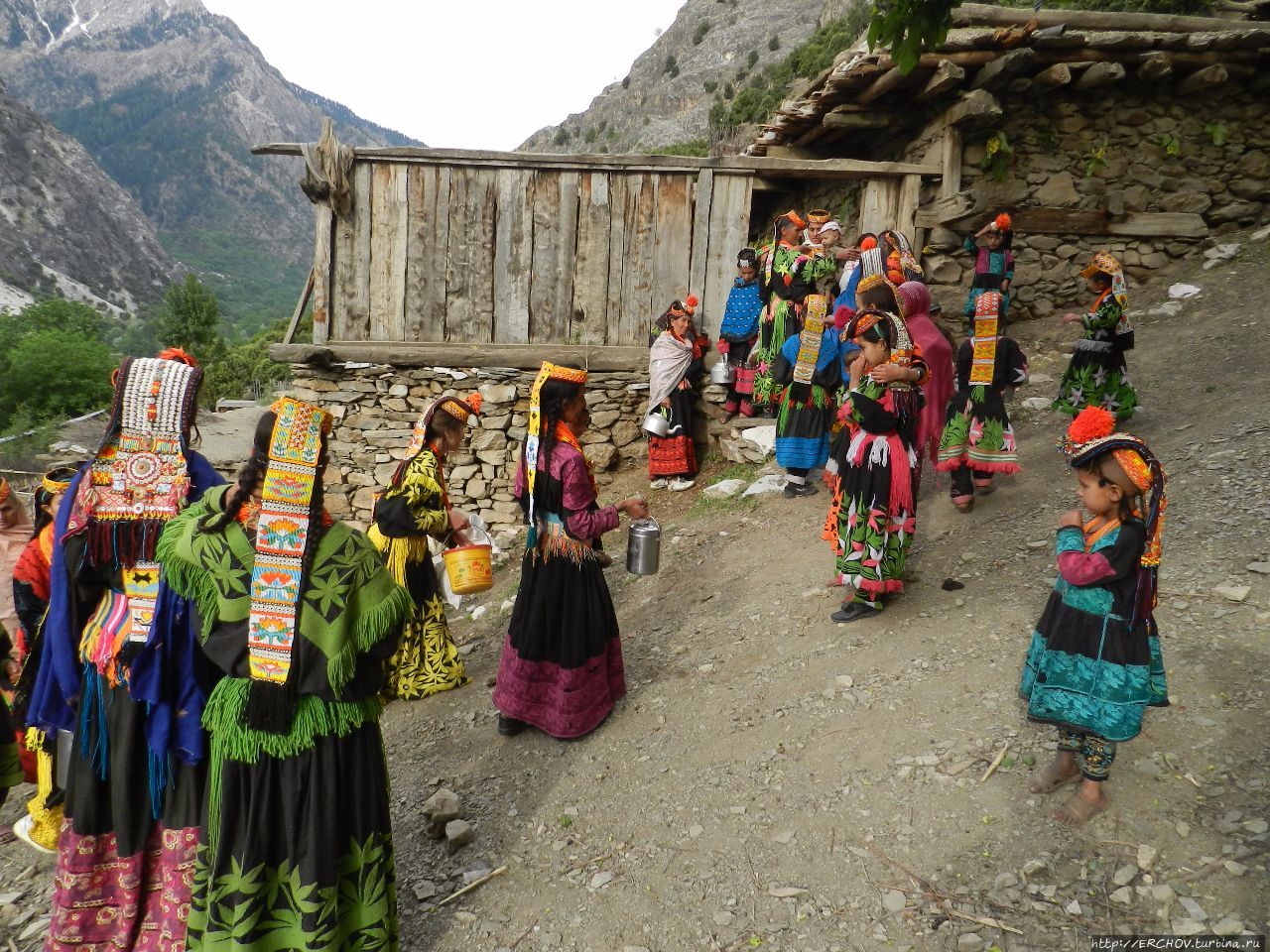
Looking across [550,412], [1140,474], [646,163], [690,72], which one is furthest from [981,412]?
[690,72]

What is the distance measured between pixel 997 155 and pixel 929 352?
451 cm

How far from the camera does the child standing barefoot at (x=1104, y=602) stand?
2.45 m

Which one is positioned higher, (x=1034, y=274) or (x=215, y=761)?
(x=1034, y=274)

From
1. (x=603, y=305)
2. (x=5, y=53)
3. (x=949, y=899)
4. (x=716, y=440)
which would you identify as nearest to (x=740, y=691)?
(x=949, y=899)

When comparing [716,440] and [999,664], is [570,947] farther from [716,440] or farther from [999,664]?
[716,440]

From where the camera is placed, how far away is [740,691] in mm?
4023

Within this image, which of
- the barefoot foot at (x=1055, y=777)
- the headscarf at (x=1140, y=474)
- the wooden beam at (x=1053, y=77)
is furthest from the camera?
the wooden beam at (x=1053, y=77)

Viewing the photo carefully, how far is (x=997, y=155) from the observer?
25.7ft

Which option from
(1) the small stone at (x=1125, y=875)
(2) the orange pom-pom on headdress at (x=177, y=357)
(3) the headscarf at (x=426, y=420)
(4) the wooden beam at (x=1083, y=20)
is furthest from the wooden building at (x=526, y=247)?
(1) the small stone at (x=1125, y=875)

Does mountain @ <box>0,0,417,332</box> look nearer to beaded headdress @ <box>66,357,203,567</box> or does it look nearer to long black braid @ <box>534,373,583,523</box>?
long black braid @ <box>534,373,583,523</box>

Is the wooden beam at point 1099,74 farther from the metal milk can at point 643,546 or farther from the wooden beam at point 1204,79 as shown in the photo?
the metal milk can at point 643,546

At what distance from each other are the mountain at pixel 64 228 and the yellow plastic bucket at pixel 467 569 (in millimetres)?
A: 68326

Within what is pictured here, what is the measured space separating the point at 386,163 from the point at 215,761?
7068 millimetres

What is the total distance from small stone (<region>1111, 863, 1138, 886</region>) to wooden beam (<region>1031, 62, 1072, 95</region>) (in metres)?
7.66
